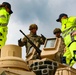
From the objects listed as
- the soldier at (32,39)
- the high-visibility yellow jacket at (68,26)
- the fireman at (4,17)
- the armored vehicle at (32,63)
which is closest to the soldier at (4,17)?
the fireman at (4,17)

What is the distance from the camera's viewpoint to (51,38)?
1051 centimetres

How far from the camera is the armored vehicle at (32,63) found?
26.3ft

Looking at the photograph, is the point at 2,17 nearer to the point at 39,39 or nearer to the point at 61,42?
the point at 39,39

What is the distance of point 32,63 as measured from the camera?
8.29m

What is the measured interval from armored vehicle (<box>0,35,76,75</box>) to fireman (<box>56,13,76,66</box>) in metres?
2.14

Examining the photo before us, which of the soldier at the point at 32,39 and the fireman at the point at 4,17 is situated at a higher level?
the fireman at the point at 4,17

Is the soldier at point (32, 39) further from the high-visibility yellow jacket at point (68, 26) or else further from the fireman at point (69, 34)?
the high-visibility yellow jacket at point (68, 26)

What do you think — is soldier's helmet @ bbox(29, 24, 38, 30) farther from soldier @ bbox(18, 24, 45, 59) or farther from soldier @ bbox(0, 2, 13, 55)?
soldier @ bbox(0, 2, 13, 55)

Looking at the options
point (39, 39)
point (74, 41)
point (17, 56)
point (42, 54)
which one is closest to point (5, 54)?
point (17, 56)

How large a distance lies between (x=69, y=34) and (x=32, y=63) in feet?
17.1

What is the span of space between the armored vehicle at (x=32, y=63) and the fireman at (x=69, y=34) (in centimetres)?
214

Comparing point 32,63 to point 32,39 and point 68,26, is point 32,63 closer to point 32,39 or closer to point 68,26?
point 32,39

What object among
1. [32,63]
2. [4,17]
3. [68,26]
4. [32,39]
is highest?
[4,17]

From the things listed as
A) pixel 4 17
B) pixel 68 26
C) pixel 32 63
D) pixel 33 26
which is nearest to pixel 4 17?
pixel 4 17
